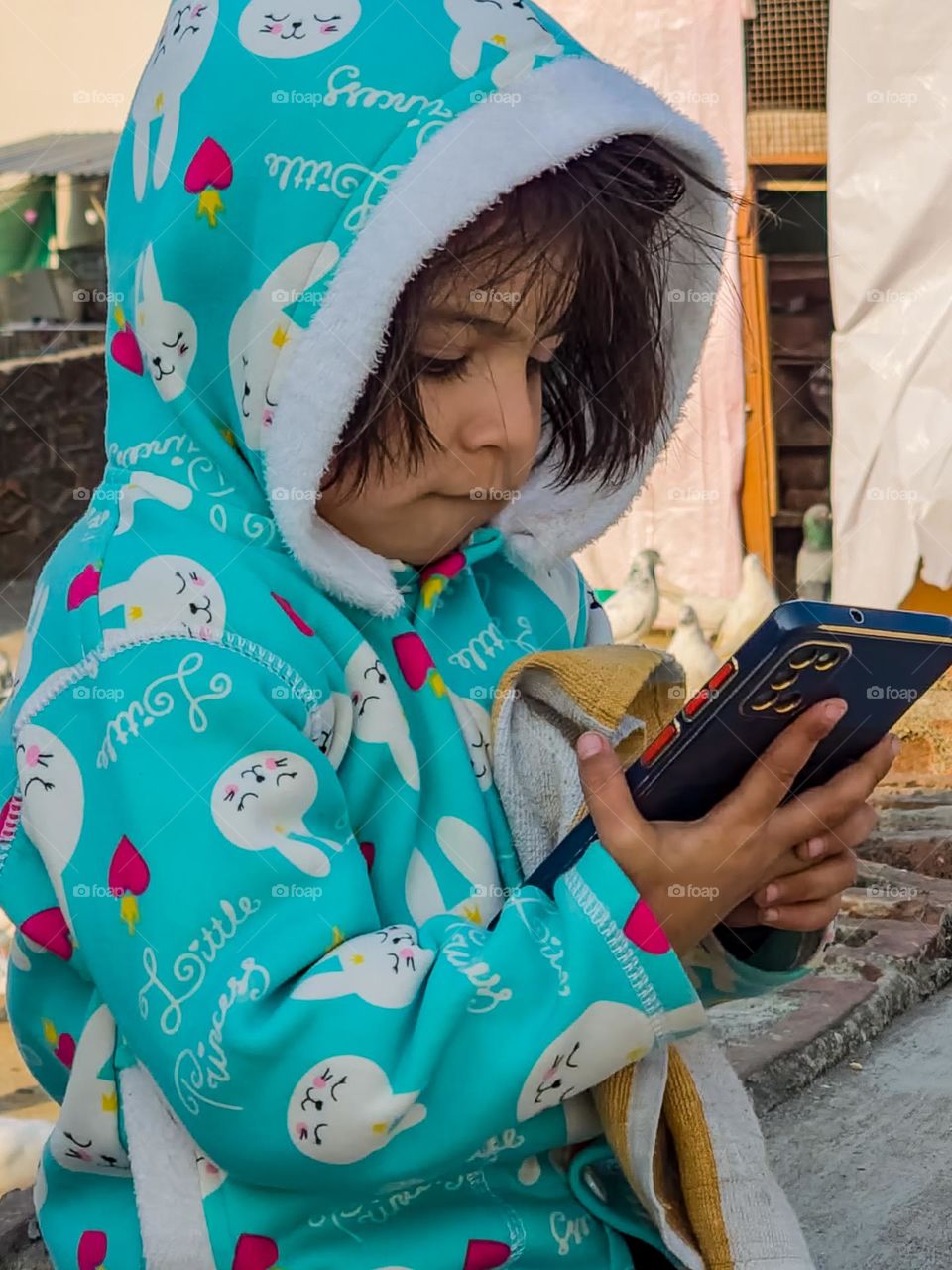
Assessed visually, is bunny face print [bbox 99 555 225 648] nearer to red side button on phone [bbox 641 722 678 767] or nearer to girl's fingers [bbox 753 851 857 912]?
red side button on phone [bbox 641 722 678 767]

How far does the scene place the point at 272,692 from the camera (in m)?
1.13

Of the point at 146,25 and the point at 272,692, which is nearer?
the point at 272,692

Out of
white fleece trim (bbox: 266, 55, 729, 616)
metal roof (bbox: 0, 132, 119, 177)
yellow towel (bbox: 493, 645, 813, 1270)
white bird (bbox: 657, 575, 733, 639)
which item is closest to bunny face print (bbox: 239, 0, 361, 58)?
white fleece trim (bbox: 266, 55, 729, 616)

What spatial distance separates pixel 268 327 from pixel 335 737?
0.32 metres

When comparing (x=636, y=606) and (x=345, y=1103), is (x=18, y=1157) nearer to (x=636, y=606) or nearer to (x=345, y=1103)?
(x=345, y=1103)

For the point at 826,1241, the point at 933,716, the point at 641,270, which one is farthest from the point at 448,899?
the point at 933,716

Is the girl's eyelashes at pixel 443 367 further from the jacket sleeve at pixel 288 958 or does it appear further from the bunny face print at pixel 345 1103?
the bunny face print at pixel 345 1103

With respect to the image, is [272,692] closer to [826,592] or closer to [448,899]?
[448,899]

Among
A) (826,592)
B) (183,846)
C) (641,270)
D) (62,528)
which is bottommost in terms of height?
(62,528)

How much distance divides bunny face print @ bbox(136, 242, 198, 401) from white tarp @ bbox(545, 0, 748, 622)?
4.63 m

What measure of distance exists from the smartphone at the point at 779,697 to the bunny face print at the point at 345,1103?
23cm

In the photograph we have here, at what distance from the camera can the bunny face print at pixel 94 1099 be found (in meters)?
1.21

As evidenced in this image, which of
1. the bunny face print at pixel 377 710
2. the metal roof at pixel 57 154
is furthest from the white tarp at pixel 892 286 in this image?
the metal roof at pixel 57 154

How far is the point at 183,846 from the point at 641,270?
67 centimetres
